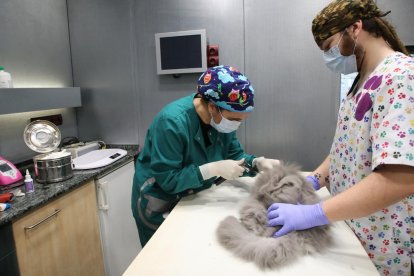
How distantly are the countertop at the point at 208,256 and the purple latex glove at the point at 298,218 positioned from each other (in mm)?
93

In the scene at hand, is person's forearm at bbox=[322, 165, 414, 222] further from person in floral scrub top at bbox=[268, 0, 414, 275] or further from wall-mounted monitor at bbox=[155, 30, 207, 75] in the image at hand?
wall-mounted monitor at bbox=[155, 30, 207, 75]

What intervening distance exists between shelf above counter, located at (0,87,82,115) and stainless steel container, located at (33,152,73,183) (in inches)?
13.7

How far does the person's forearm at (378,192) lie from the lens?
0.79 m

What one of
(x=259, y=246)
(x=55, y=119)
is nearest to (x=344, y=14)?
(x=259, y=246)

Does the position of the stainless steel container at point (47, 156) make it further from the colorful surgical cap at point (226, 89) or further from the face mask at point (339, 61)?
the face mask at point (339, 61)

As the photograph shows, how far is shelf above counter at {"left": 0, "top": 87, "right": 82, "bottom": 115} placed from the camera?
1.64 meters

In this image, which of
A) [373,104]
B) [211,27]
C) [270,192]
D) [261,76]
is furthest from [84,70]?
[373,104]

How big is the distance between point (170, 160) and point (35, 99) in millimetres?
1213

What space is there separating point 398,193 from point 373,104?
28 centimetres

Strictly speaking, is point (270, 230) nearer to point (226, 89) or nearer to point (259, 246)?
point (259, 246)

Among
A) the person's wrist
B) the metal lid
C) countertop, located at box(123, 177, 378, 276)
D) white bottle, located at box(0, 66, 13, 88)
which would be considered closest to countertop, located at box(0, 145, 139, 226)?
the metal lid

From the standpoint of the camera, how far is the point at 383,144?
31.8 inches

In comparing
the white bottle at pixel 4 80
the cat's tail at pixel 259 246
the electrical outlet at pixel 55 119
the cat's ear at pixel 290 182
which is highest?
the white bottle at pixel 4 80

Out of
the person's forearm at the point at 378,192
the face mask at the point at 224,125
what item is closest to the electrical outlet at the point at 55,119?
the face mask at the point at 224,125
